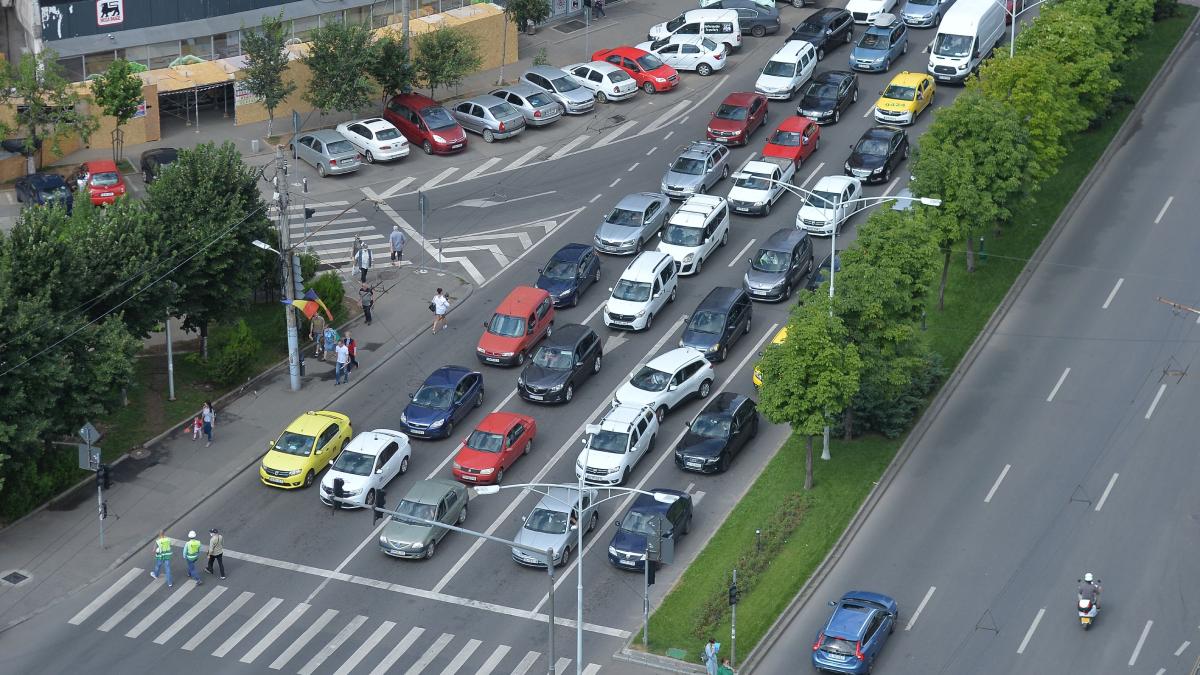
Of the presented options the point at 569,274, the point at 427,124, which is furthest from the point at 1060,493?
the point at 427,124

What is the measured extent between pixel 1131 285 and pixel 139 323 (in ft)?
118

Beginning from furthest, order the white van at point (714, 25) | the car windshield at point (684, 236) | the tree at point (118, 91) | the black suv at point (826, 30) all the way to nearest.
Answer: the white van at point (714, 25), the black suv at point (826, 30), the tree at point (118, 91), the car windshield at point (684, 236)

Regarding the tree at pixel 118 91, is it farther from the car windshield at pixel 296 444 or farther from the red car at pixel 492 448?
the red car at pixel 492 448

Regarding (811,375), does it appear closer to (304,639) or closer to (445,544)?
(445,544)

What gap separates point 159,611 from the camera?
51.8 meters

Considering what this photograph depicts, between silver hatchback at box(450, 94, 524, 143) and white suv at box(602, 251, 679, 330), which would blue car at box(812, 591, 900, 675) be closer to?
white suv at box(602, 251, 679, 330)

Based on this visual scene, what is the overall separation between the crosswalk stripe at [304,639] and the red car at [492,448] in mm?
7315

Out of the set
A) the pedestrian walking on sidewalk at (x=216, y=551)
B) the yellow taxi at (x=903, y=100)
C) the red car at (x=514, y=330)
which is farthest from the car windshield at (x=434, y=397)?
the yellow taxi at (x=903, y=100)

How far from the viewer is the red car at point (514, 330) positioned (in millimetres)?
63312

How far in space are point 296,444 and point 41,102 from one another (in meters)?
24.9

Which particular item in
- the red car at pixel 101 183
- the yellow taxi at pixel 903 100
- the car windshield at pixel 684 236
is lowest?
the red car at pixel 101 183

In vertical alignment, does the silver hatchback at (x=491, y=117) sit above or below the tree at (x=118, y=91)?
below

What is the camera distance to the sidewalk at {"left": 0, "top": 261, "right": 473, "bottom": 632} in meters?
53.4

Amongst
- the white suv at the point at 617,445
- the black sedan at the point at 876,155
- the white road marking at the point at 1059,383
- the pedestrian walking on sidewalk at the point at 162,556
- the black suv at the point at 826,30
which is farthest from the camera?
the black suv at the point at 826,30
